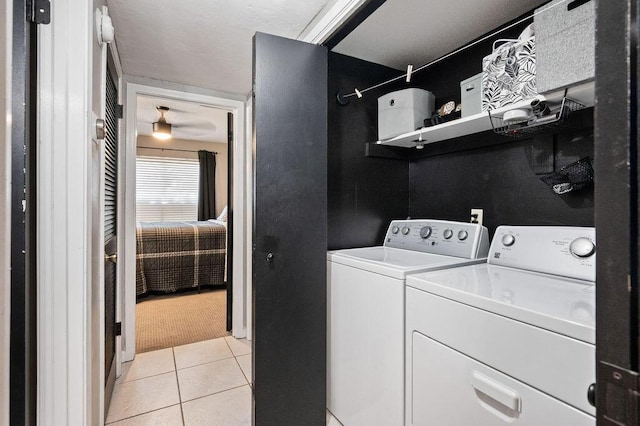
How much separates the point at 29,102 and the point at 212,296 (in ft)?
11.1

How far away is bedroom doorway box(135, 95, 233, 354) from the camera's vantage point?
3.04 metres

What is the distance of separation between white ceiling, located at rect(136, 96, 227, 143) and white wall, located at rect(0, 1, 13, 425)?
279cm

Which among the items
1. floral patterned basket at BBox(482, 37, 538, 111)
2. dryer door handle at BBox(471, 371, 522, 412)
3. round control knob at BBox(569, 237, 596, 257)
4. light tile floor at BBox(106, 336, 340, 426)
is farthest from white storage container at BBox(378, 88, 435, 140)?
light tile floor at BBox(106, 336, 340, 426)

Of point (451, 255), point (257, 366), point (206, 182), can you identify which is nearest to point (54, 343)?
point (257, 366)

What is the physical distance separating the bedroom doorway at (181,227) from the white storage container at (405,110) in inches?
63.3

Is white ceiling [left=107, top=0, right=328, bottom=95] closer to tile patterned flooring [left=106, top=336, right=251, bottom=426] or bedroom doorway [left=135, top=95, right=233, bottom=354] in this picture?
bedroom doorway [left=135, top=95, right=233, bottom=354]

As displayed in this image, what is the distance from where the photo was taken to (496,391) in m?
0.89

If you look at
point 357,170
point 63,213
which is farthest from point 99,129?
point 357,170

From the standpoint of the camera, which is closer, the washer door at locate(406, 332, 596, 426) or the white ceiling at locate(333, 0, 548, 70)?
the washer door at locate(406, 332, 596, 426)

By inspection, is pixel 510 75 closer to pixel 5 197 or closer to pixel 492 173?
pixel 492 173

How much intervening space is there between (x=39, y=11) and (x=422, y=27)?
1.61m

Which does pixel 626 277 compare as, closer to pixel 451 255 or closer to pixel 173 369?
pixel 451 255

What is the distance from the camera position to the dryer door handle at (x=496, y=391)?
85 centimetres

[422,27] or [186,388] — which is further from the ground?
[422,27]
